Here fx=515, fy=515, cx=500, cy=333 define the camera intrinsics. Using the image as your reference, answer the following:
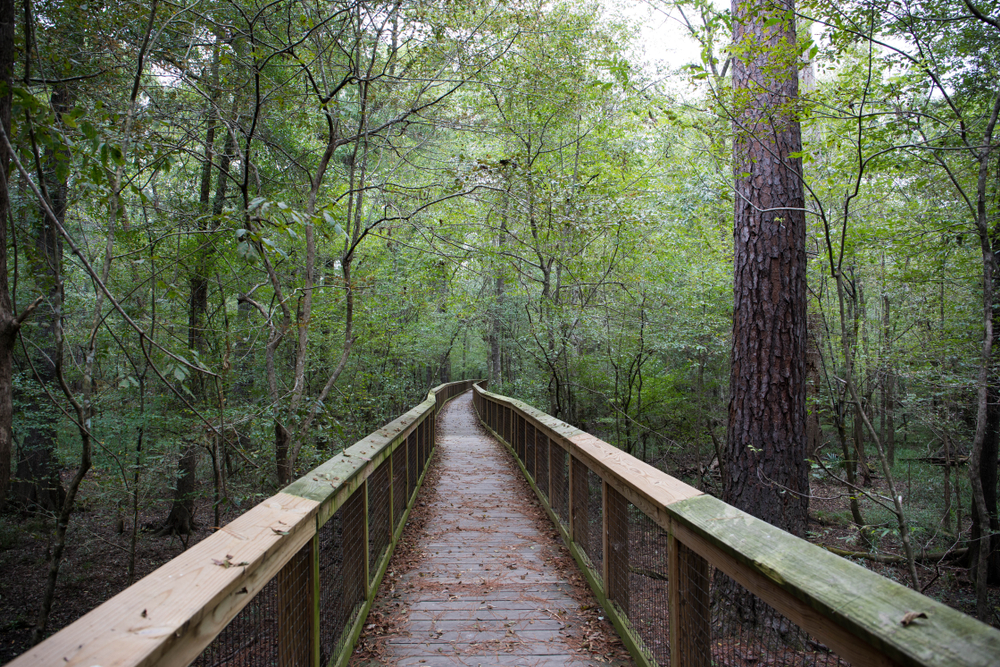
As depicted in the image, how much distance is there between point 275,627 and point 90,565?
9.13 metres

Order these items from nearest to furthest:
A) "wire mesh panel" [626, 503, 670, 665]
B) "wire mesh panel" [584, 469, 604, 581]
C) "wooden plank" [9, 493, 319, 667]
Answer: "wooden plank" [9, 493, 319, 667], "wire mesh panel" [626, 503, 670, 665], "wire mesh panel" [584, 469, 604, 581]

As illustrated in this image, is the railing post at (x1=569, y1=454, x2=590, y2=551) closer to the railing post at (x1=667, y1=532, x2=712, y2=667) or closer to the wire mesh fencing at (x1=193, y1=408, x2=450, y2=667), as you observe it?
the wire mesh fencing at (x1=193, y1=408, x2=450, y2=667)

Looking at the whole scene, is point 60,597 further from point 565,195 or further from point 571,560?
point 565,195

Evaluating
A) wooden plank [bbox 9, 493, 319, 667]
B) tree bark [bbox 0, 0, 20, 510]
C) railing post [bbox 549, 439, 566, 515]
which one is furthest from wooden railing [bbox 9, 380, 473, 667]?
tree bark [bbox 0, 0, 20, 510]

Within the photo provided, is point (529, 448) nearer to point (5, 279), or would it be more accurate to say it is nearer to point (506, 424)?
point (506, 424)

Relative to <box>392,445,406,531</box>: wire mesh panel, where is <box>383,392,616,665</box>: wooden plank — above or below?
below

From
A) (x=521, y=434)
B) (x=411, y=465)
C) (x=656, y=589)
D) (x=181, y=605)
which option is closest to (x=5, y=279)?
(x=181, y=605)

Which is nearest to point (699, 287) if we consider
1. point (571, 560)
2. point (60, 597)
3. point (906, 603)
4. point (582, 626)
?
point (571, 560)

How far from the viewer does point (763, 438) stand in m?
4.61

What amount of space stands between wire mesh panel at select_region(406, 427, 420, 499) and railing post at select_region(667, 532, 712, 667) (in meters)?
3.94

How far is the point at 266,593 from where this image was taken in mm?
1889

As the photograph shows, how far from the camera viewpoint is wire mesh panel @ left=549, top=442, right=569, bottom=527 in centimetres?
505

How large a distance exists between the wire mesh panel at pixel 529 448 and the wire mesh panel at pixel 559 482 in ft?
4.78

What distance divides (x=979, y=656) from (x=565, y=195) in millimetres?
6593
